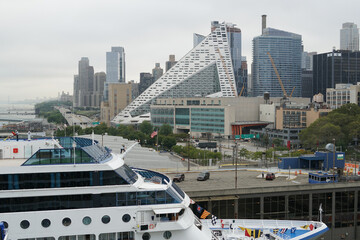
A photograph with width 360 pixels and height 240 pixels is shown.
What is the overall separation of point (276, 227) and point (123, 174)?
10.5 m

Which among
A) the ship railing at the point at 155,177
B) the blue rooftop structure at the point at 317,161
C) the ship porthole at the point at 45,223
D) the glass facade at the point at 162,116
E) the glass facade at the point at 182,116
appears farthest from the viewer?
the glass facade at the point at 162,116

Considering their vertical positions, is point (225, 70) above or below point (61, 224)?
above

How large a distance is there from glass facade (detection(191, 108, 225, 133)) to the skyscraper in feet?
105

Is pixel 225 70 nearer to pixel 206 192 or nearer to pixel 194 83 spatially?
pixel 194 83

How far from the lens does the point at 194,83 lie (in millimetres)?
152875

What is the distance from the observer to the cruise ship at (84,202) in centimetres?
1617

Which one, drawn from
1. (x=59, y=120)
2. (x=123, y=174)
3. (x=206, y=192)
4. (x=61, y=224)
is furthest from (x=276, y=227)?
(x=59, y=120)

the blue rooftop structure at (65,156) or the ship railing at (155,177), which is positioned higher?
the blue rooftop structure at (65,156)

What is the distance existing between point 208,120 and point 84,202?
92.8 m

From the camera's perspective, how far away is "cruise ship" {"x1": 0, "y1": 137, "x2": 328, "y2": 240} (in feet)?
53.1

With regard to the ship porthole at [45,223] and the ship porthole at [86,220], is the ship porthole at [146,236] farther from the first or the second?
the ship porthole at [45,223]

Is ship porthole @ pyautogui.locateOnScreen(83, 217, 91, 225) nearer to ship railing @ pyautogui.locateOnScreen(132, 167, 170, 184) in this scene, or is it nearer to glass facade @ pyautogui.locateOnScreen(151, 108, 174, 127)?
ship railing @ pyautogui.locateOnScreen(132, 167, 170, 184)

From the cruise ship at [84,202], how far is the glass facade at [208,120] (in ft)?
291

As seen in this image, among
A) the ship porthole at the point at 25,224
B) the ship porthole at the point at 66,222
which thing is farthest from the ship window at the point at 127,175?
the ship porthole at the point at 25,224
